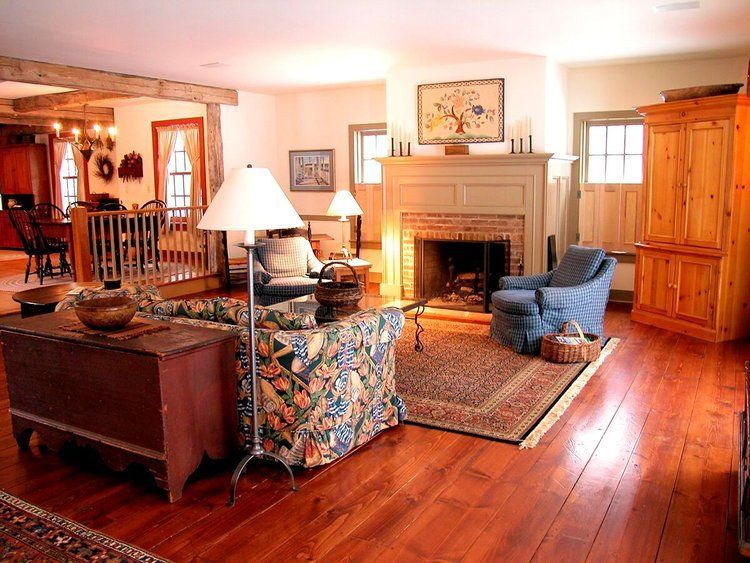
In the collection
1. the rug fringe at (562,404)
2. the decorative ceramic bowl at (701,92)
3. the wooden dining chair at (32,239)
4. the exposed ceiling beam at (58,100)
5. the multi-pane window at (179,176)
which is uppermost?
the exposed ceiling beam at (58,100)

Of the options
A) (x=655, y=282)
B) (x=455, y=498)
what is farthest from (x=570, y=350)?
(x=455, y=498)

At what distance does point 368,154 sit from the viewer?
351 inches

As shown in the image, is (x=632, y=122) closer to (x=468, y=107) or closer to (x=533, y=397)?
(x=468, y=107)

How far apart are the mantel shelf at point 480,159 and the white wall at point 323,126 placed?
1.29 metres

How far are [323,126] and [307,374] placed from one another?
21.0 feet

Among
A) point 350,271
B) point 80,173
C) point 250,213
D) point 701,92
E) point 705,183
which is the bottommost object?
point 350,271

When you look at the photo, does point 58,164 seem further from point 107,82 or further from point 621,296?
point 621,296

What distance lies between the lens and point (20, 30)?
5.38 meters

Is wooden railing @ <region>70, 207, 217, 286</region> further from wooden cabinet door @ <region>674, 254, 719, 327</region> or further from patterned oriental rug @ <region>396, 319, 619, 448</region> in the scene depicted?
wooden cabinet door @ <region>674, 254, 719, 327</region>

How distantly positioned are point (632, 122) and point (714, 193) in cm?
182

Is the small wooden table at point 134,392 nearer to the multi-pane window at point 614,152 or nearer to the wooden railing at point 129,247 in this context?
the wooden railing at point 129,247

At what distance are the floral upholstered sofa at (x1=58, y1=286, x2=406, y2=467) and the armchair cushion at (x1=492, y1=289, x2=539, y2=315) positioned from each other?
6.54 feet

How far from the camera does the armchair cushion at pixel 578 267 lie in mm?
5699

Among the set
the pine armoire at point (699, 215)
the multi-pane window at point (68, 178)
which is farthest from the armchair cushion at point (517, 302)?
the multi-pane window at point (68, 178)
